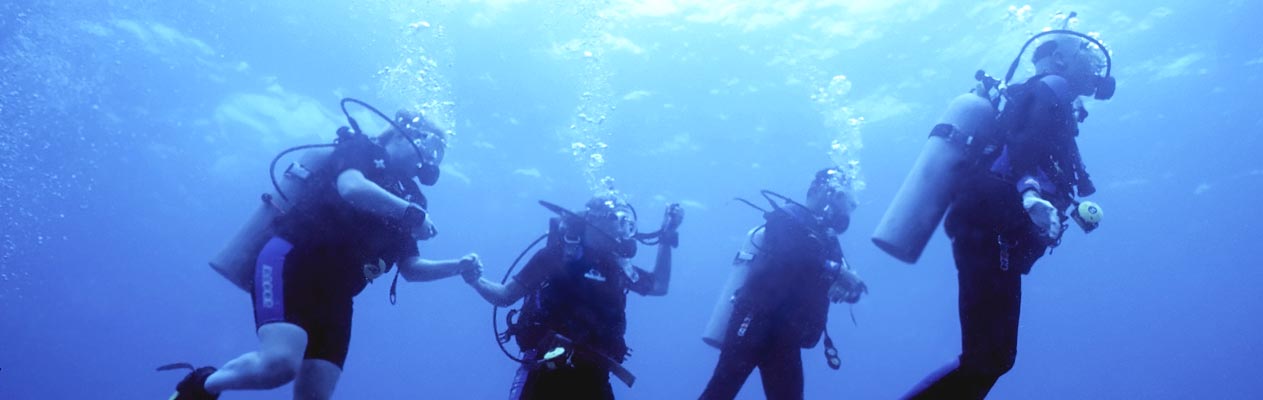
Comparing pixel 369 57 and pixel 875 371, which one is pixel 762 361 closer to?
pixel 369 57

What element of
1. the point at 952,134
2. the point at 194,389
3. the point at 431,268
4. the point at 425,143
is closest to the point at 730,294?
the point at 431,268

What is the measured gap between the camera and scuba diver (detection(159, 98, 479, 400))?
4.02 m

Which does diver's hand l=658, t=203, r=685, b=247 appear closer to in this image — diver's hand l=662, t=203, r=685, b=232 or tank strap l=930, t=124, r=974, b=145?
diver's hand l=662, t=203, r=685, b=232

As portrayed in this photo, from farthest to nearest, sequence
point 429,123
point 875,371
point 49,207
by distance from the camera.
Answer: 1. point 875,371
2. point 49,207
3. point 429,123

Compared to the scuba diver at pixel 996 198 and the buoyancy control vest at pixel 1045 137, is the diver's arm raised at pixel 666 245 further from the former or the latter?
the buoyancy control vest at pixel 1045 137

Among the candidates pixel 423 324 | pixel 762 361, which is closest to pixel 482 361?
pixel 423 324

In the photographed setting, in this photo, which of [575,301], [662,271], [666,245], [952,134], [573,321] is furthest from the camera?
[662,271]

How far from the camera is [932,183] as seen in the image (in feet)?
13.4

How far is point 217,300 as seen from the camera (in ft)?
200

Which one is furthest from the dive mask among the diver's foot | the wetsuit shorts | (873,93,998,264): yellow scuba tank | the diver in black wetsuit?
the diver in black wetsuit

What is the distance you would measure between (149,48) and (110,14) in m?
2.30

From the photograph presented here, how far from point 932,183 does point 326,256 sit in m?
3.72

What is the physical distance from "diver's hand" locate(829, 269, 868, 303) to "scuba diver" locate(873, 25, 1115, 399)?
211cm

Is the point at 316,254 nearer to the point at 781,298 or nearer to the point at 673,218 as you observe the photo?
the point at 673,218
